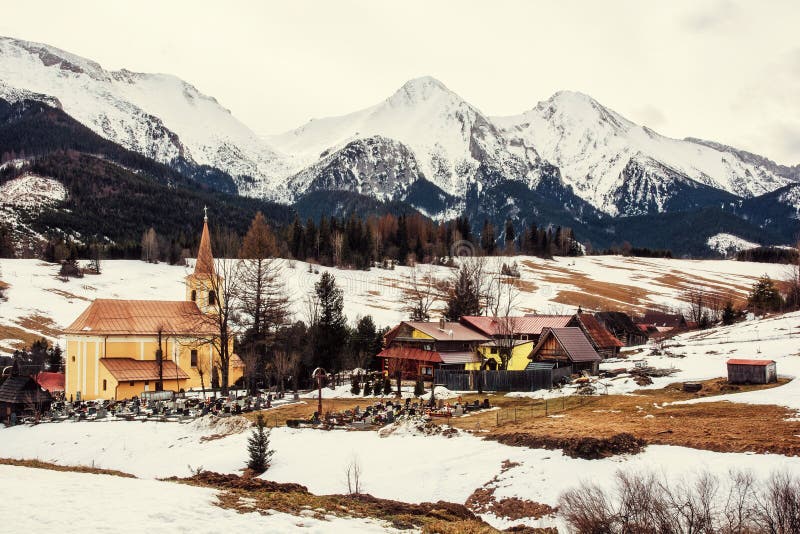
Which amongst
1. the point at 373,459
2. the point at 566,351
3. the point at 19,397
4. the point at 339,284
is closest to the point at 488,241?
the point at 339,284

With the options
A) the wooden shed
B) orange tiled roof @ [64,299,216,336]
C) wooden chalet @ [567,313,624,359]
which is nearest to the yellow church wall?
orange tiled roof @ [64,299,216,336]

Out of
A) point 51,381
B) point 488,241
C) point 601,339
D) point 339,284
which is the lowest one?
point 51,381

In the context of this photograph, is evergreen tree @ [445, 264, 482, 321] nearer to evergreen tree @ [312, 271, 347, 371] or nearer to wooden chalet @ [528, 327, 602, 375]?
evergreen tree @ [312, 271, 347, 371]

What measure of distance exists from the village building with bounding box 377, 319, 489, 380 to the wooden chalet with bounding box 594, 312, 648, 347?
34119 millimetres

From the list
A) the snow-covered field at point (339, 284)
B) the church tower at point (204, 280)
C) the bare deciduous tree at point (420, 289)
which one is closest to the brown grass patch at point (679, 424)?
the church tower at point (204, 280)

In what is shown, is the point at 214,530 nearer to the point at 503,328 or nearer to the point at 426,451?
the point at 426,451

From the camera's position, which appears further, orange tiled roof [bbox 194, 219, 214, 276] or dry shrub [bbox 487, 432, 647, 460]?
orange tiled roof [bbox 194, 219, 214, 276]

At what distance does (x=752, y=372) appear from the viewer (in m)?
45.6

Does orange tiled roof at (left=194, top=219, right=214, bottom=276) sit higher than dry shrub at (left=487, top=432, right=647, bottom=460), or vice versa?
orange tiled roof at (left=194, top=219, right=214, bottom=276)

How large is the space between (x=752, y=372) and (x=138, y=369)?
50171 millimetres

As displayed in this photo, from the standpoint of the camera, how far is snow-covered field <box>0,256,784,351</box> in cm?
10350

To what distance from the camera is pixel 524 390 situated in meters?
54.9

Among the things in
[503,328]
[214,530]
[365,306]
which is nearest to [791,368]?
[503,328]

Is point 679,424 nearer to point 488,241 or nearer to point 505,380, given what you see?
point 505,380
